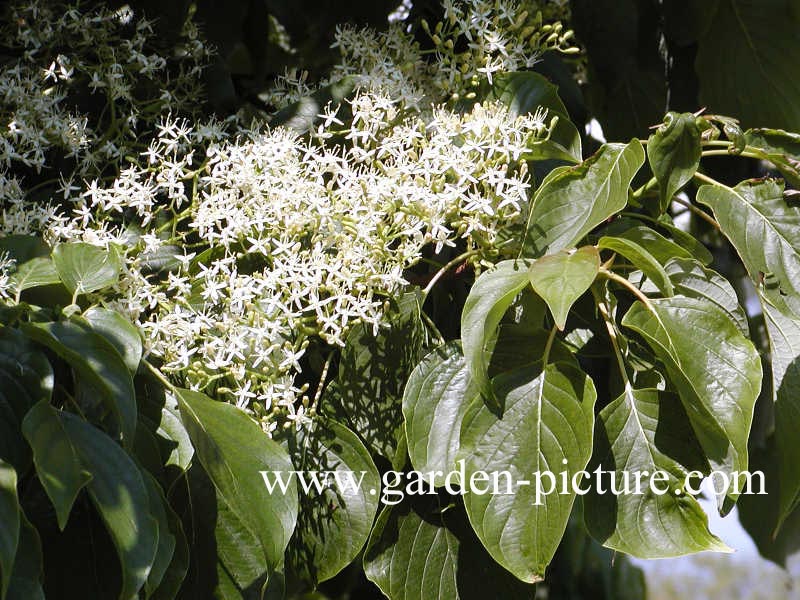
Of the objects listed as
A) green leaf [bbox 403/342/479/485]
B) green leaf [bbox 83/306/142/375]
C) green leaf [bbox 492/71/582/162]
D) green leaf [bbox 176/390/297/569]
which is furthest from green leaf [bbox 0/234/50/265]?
green leaf [bbox 492/71/582/162]

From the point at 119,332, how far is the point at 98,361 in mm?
62

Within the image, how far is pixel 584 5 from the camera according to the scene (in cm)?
139

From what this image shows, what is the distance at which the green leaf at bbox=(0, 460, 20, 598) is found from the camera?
0.63m

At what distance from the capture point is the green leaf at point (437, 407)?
2.85ft

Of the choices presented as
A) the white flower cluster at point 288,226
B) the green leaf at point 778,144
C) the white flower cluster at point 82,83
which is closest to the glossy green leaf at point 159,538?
the white flower cluster at point 288,226

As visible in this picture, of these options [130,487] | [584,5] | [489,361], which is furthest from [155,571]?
[584,5]

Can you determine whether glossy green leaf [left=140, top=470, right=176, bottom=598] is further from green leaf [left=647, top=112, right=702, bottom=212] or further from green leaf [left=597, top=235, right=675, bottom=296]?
green leaf [left=647, top=112, right=702, bottom=212]

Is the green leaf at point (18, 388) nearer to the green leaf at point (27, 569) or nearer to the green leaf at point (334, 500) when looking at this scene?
the green leaf at point (27, 569)

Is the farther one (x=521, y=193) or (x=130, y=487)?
(x=521, y=193)

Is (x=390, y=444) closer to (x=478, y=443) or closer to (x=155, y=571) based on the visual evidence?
(x=478, y=443)

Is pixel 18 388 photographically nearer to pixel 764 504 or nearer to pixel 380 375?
pixel 380 375

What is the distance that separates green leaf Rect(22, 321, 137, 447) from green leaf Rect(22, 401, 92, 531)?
0.04 meters

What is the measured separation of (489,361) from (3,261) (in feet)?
1.59

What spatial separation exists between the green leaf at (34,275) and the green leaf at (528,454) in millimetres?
417
